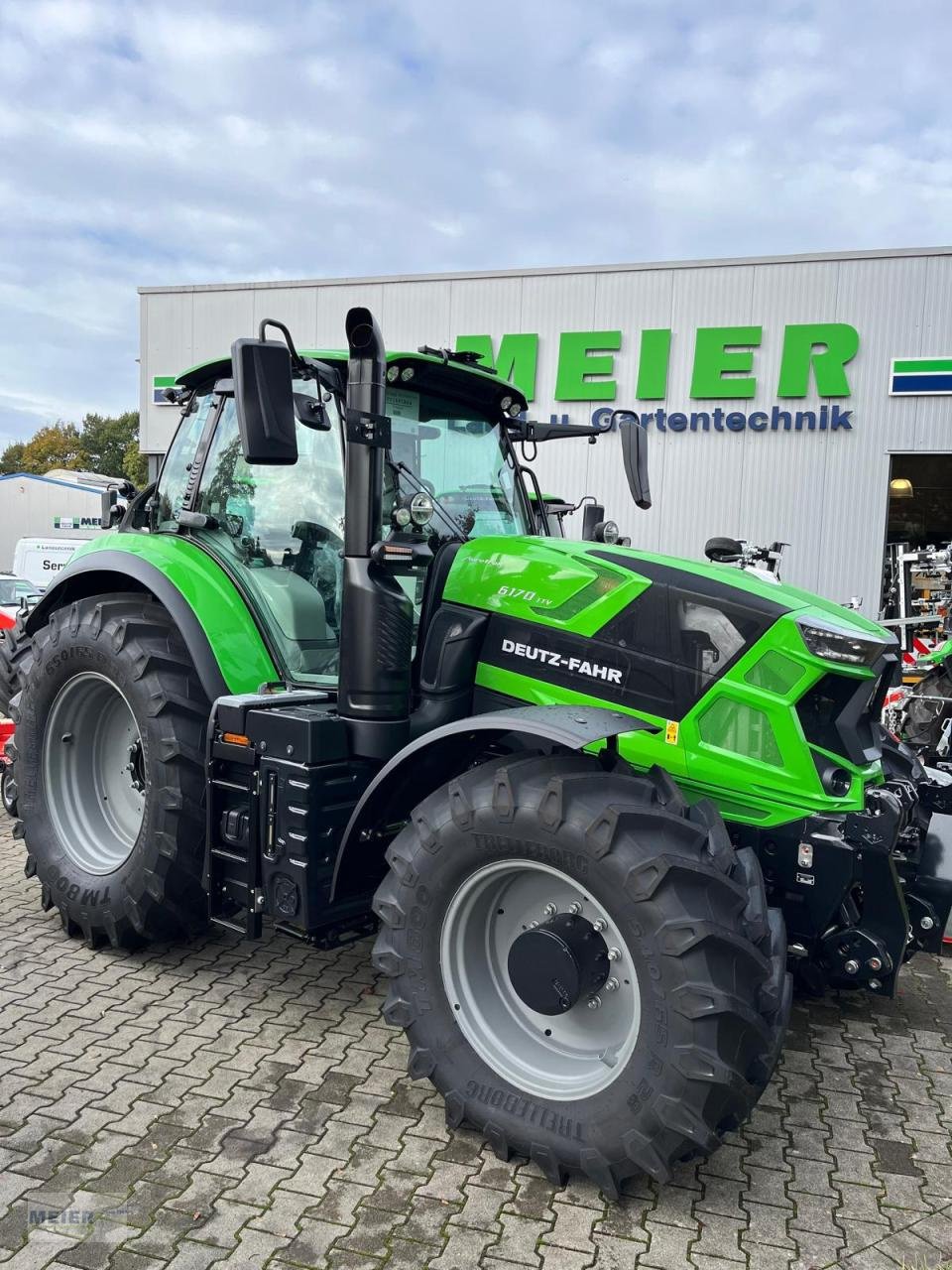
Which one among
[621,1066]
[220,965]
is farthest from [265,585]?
[621,1066]

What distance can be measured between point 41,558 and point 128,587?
13.4 metres

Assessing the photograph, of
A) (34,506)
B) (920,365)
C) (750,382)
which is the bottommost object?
(34,506)

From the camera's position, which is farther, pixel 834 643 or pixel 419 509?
pixel 419 509

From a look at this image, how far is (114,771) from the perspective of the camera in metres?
4.58

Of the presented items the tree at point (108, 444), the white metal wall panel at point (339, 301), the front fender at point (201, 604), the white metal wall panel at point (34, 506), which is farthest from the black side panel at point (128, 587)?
the tree at point (108, 444)

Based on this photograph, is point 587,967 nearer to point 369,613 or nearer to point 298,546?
point 369,613

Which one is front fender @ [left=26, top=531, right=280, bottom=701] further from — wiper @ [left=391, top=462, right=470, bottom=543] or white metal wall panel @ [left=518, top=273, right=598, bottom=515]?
white metal wall panel @ [left=518, top=273, right=598, bottom=515]

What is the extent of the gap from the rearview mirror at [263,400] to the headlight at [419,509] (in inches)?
25.9

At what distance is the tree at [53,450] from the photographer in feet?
221

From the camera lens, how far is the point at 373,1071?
334cm

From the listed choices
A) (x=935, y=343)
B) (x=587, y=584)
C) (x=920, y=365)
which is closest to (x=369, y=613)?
(x=587, y=584)

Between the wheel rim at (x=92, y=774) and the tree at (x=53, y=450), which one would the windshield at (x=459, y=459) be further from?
the tree at (x=53, y=450)

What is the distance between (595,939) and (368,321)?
2100mm

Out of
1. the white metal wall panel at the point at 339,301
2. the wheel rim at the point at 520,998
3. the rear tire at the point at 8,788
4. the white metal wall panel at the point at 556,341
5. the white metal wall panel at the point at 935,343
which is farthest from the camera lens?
the white metal wall panel at the point at 339,301
